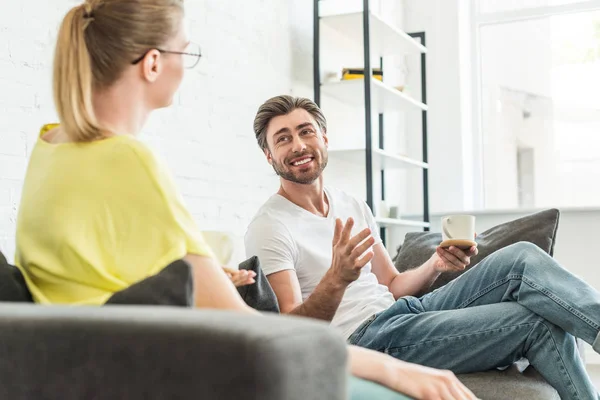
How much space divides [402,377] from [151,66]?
62cm

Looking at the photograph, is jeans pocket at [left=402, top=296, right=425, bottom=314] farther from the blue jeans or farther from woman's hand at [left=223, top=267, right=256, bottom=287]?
woman's hand at [left=223, top=267, right=256, bottom=287]

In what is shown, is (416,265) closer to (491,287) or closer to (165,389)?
(491,287)

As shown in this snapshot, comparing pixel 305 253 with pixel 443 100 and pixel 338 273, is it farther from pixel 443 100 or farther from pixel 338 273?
pixel 443 100

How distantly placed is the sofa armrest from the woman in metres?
0.28

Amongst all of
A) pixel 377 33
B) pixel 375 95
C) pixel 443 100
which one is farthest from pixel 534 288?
pixel 443 100

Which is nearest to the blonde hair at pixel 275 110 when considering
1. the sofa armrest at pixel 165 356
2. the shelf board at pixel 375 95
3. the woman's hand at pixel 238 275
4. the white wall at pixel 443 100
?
the woman's hand at pixel 238 275

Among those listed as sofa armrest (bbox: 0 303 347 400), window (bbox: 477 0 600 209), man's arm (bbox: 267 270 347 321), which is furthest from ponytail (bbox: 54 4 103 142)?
window (bbox: 477 0 600 209)

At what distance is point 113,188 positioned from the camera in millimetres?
1097

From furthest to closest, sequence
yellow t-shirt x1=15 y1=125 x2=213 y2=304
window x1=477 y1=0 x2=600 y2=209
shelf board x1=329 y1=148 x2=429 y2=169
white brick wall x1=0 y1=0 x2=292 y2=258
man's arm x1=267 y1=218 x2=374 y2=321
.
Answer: window x1=477 y1=0 x2=600 y2=209 → shelf board x1=329 y1=148 x2=429 y2=169 → white brick wall x1=0 y1=0 x2=292 y2=258 → man's arm x1=267 y1=218 x2=374 y2=321 → yellow t-shirt x1=15 y1=125 x2=213 y2=304

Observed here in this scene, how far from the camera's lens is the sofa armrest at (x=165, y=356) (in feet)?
2.18

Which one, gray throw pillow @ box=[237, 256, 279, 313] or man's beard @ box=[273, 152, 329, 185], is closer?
gray throw pillow @ box=[237, 256, 279, 313]

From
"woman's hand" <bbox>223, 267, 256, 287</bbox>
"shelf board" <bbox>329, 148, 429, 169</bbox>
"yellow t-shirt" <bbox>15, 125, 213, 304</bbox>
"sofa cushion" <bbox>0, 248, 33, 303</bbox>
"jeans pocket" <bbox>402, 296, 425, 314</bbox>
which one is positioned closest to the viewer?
"yellow t-shirt" <bbox>15, 125, 213, 304</bbox>

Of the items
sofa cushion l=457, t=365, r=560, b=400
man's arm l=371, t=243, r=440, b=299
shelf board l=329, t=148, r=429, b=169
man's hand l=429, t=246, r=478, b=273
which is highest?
shelf board l=329, t=148, r=429, b=169

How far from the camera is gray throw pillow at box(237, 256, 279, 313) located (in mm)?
2047
